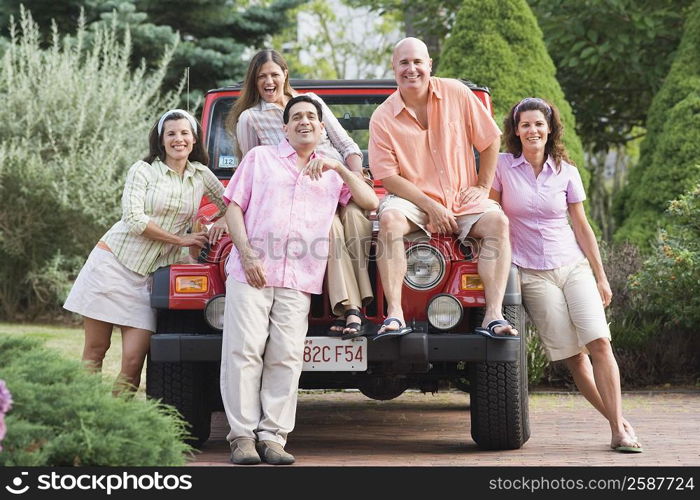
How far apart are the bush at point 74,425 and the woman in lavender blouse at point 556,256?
2.41 metres

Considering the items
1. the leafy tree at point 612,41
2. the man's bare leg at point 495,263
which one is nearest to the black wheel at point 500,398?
the man's bare leg at point 495,263

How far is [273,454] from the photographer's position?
5.55m

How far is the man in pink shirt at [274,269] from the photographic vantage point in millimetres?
5668

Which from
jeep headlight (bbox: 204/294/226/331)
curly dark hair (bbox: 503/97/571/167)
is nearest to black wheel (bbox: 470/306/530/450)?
curly dark hair (bbox: 503/97/571/167)

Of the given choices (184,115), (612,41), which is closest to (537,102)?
(184,115)

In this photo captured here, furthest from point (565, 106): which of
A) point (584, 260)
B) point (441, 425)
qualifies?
point (584, 260)

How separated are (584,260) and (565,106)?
6.57 metres

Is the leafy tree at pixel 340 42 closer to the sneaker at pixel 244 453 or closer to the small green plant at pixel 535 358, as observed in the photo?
the small green plant at pixel 535 358

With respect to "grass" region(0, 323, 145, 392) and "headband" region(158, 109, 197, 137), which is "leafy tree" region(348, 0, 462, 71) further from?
"headband" region(158, 109, 197, 137)

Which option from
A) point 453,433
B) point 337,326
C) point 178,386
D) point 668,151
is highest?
point 668,151

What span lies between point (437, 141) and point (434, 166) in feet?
0.45

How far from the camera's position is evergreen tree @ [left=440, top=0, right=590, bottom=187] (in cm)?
1193

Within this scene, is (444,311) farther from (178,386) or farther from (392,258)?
(178,386)
